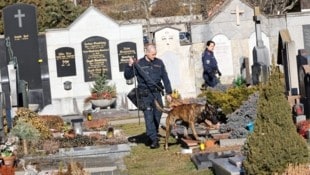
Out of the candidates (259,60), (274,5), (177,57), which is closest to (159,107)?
(259,60)

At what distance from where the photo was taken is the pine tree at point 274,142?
720 cm

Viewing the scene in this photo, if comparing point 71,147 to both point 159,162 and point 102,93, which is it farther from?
point 102,93

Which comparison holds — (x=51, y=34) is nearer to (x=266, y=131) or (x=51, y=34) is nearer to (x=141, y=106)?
(x=141, y=106)

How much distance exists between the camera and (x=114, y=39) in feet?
81.7

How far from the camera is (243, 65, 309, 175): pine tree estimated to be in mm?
7203

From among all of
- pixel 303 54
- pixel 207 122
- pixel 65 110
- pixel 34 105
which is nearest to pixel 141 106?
pixel 207 122

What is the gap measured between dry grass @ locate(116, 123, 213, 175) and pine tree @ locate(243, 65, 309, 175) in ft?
7.89

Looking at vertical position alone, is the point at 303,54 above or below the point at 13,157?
above

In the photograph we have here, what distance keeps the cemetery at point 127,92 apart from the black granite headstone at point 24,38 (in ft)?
0.10

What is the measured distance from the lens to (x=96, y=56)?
2491cm

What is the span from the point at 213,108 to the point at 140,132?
2773mm

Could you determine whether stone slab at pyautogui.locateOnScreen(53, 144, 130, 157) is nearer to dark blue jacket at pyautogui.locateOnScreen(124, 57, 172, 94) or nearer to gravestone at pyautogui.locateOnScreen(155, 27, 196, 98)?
dark blue jacket at pyautogui.locateOnScreen(124, 57, 172, 94)

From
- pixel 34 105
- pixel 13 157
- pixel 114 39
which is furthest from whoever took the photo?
pixel 114 39

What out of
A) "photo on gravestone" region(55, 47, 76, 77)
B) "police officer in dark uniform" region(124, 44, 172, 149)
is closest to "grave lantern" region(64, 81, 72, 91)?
"photo on gravestone" region(55, 47, 76, 77)
